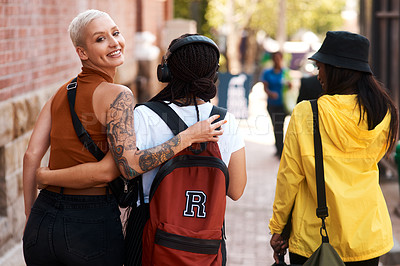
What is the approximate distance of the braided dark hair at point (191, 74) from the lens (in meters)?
2.82

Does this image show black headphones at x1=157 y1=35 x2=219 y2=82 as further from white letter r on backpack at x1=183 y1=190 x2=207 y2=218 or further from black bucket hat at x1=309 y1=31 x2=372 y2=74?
black bucket hat at x1=309 y1=31 x2=372 y2=74

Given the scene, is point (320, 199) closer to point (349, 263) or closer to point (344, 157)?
point (344, 157)

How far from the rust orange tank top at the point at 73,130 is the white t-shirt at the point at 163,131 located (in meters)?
0.19

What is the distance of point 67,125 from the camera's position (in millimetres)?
2910

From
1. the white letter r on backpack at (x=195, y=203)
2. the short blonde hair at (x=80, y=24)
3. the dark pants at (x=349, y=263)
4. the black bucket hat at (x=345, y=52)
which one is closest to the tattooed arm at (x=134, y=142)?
the white letter r on backpack at (x=195, y=203)

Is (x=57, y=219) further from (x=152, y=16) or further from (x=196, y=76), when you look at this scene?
(x=152, y=16)

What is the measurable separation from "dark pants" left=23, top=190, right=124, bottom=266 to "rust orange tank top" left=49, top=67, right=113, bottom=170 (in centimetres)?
20

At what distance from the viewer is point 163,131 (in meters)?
2.88

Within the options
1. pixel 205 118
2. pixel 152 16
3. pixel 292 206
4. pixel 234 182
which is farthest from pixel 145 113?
pixel 152 16

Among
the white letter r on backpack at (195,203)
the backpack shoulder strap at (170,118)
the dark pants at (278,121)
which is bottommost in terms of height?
the dark pants at (278,121)

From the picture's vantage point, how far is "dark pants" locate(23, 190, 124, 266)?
2.85 metres

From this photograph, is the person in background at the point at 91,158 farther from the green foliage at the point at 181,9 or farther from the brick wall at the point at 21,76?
the green foliage at the point at 181,9

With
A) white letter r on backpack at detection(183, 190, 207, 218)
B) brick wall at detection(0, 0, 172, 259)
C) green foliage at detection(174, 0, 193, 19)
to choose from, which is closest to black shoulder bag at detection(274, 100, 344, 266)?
white letter r on backpack at detection(183, 190, 207, 218)

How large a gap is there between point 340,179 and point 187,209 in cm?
92
